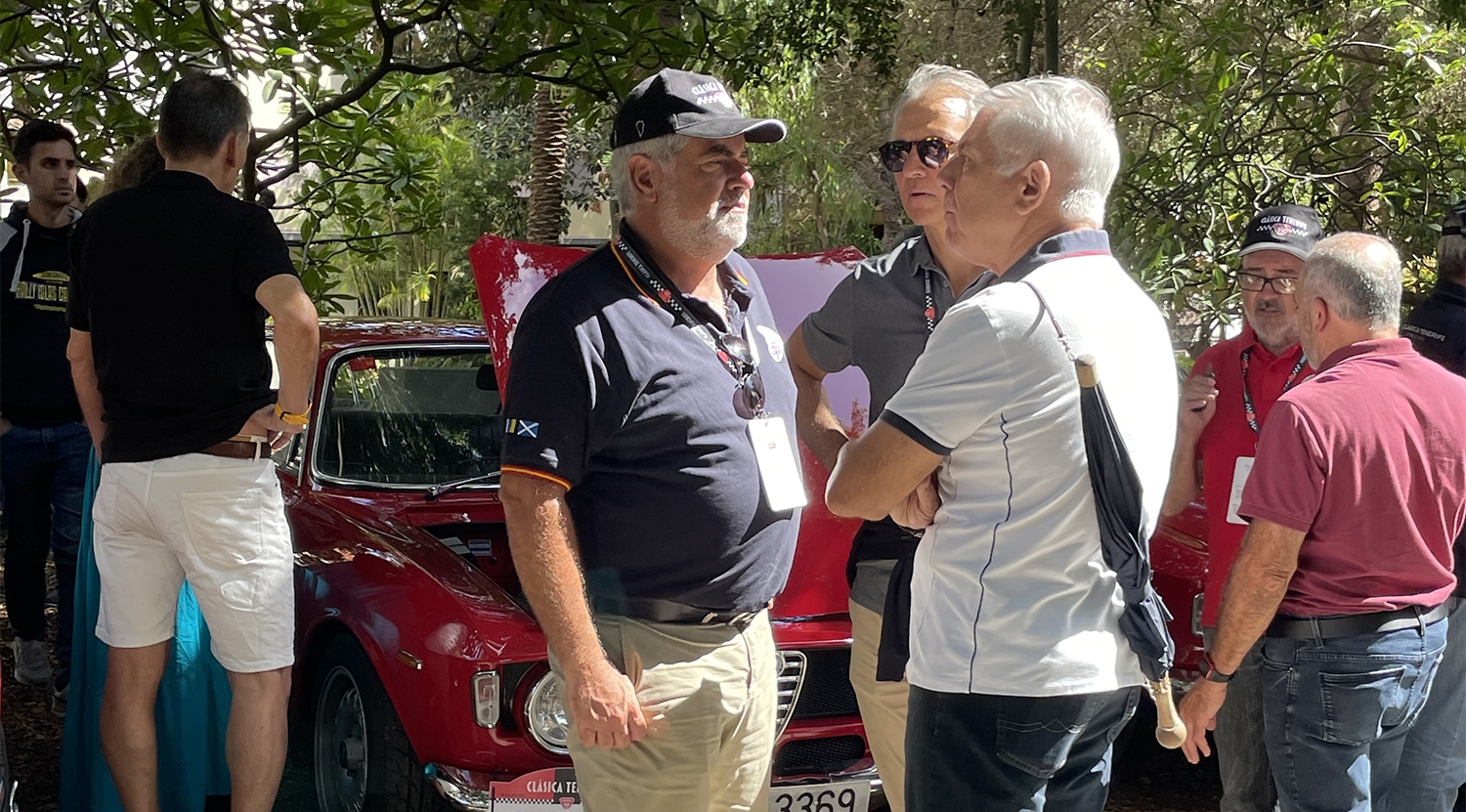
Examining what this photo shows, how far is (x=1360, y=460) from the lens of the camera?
3.11 meters

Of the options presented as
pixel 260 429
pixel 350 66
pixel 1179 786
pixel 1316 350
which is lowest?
pixel 1179 786

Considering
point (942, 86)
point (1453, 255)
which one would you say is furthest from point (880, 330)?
point (1453, 255)

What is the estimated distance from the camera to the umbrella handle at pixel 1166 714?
238cm

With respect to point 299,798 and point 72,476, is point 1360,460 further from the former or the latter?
point 72,476

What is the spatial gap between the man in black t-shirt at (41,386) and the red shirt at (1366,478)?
4430mm

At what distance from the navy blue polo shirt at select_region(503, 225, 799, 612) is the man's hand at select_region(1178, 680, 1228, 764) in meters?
1.15

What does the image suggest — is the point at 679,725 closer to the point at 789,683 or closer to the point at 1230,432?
the point at 789,683

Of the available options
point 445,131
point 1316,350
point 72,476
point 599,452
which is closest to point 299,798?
point 72,476

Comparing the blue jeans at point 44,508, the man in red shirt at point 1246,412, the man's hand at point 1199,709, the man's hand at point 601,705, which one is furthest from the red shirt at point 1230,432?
the blue jeans at point 44,508

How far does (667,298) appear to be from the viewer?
2811 millimetres

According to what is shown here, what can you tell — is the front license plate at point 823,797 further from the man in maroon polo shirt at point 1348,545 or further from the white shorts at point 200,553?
the white shorts at point 200,553

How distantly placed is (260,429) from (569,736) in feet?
4.58

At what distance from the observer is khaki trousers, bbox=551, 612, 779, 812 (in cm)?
274

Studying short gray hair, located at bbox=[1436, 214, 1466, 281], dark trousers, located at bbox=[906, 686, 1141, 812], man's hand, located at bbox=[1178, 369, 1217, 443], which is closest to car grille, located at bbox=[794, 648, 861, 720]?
man's hand, located at bbox=[1178, 369, 1217, 443]
